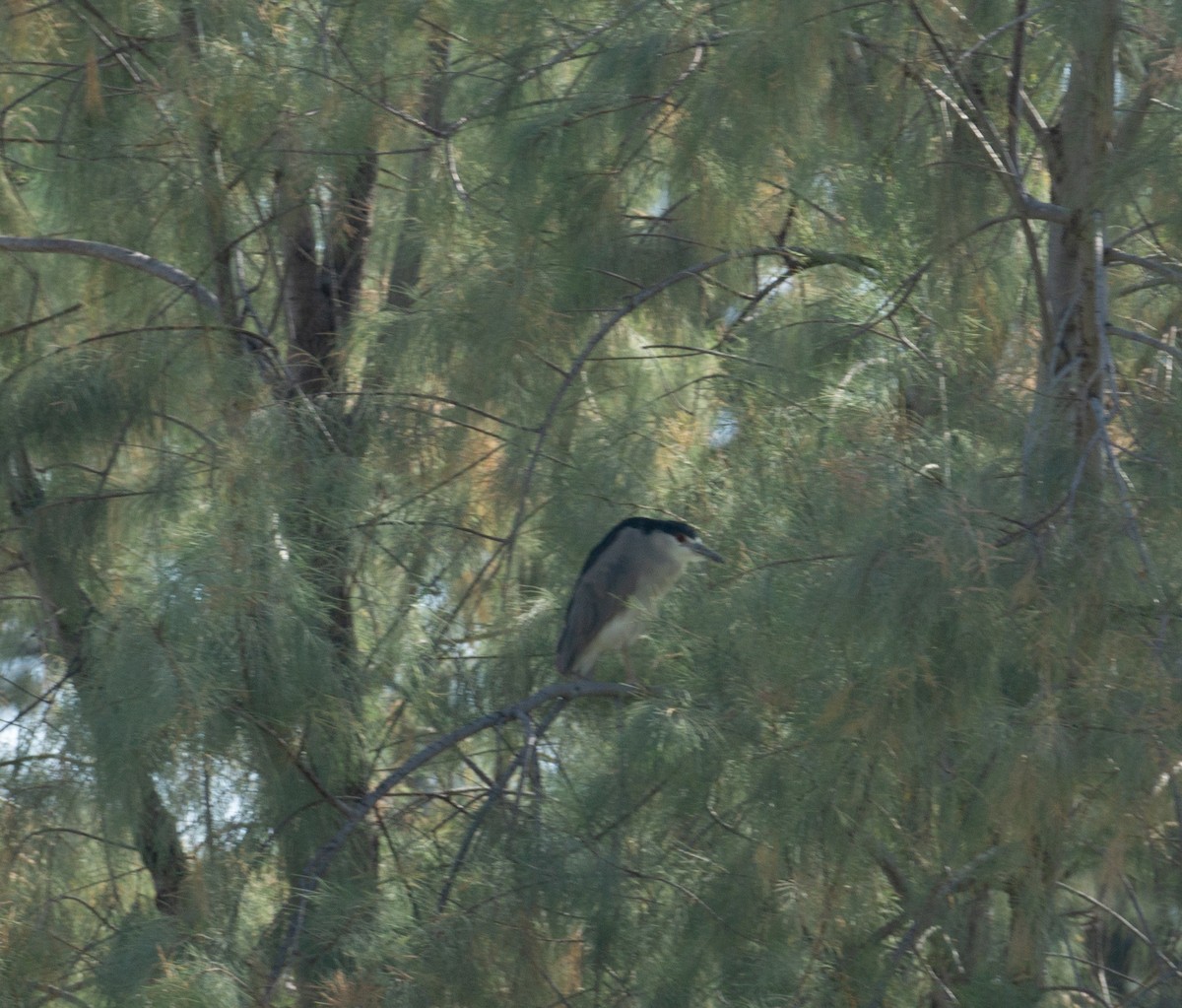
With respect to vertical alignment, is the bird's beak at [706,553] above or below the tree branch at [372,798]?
above

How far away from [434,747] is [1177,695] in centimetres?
101

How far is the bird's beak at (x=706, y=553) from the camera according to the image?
273 centimetres

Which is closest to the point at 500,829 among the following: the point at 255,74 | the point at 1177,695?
the point at 1177,695

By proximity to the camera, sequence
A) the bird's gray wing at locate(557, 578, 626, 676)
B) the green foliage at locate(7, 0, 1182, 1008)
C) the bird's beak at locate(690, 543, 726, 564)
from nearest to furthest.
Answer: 1. the green foliage at locate(7, 0, 1182, 1008)
2. the bird's beak at locate(690, 543, 726, 564)
3. the bird's gray wing at locate(557, 578, 626, 676)

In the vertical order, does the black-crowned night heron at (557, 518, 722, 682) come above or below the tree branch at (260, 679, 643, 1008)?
above

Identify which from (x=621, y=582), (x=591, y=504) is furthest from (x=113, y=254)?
(x=621, y=582)

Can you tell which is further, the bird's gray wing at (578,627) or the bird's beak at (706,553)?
the bird's gray wing at (578,627)

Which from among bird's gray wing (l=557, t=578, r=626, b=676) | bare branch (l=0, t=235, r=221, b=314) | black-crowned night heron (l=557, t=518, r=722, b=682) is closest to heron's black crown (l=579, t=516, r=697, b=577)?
black-crowned night heron (l=557, t=518, r=722, b=682)

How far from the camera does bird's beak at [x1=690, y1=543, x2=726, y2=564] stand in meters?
2.73

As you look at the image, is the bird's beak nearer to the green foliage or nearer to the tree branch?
the green foliage

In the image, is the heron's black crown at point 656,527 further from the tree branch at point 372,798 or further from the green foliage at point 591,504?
the tree branch at point 372,798

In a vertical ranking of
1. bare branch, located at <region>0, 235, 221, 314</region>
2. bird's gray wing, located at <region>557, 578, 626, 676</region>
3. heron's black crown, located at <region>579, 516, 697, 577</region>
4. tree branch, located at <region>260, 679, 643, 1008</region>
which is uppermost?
bare branch, located at <region>0, 235, 221, 314</region>

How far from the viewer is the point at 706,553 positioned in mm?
2764

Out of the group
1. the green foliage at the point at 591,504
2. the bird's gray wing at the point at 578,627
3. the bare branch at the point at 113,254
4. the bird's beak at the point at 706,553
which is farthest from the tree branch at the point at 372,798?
the bare branch at the point at 113,254
